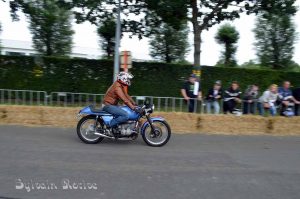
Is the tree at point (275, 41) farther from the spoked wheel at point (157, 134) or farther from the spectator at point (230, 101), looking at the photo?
the spoked wheel at point (157, 134)

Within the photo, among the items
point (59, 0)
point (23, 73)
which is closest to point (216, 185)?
point (59, 0)

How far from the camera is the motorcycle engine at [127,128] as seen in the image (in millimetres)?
10430

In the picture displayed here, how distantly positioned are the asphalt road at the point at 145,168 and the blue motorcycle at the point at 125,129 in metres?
0.21

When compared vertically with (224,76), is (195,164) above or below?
below

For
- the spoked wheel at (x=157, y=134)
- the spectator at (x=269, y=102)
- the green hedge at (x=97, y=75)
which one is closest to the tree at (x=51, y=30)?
the green hedge at (x=97, y=75)

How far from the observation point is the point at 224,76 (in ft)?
75.3

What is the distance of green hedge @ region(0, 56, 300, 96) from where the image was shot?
22656 mm

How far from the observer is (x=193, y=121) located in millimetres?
12562

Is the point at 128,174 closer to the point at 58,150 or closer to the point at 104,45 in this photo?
the point at 58,150

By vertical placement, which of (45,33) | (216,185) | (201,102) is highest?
(45,33)

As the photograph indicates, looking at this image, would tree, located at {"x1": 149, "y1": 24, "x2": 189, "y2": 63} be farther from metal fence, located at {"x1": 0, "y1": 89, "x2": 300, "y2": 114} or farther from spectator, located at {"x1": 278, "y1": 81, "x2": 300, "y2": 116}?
spectator, located at {"x1": 278, "y1": 81, "x2": 300, "y2": 116}

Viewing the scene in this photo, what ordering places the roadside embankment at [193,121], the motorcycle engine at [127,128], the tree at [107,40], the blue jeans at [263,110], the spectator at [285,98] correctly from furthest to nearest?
the tree at [107,40] → the spectator at [285,98] → the blue jeans at [263,110] → the roadside embankment at [193,121] → the motorcycle engine at [127,128]

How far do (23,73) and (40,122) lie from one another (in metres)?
10.9

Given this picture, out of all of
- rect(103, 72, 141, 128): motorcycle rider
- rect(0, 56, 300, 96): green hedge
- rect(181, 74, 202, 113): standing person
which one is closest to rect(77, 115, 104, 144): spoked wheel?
rect(103, 72, 141, 128): motorcycle rider
